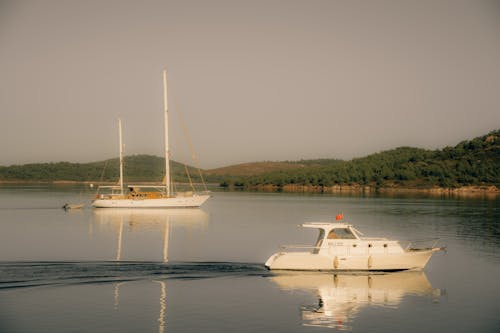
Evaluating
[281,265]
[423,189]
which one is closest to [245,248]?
[281,265]

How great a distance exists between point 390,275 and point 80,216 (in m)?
53.4

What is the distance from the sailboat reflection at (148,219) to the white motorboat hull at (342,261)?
16.7 metres

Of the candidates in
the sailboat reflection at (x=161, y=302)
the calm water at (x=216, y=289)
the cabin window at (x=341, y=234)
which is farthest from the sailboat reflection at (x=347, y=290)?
the sailboat reflection at (x=161, y=302)

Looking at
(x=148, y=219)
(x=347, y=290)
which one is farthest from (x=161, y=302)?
Answer: (x=148, y=219)

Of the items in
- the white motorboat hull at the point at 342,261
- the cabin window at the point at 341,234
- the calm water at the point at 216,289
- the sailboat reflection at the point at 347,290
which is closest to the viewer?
the calm water at the point at 216,289

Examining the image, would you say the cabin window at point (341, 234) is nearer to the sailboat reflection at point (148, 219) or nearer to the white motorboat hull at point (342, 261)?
the white motorboat hull at point (342, 261)

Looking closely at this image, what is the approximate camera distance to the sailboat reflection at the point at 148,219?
6278 centimetres

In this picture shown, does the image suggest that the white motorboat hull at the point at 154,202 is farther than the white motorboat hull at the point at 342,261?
Yes

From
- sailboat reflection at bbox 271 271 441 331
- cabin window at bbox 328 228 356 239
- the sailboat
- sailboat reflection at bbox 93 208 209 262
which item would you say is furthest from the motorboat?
the sailboat

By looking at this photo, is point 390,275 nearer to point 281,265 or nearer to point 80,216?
point 281,265

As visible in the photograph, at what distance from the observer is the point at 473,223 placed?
69.1 metres

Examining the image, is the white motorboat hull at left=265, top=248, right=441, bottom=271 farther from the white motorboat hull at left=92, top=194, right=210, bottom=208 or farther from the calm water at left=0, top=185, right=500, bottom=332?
the white motorboat hull at left=92, top=194, right=210, bottom=208

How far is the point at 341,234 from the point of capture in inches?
1323

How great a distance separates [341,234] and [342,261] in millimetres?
1461
